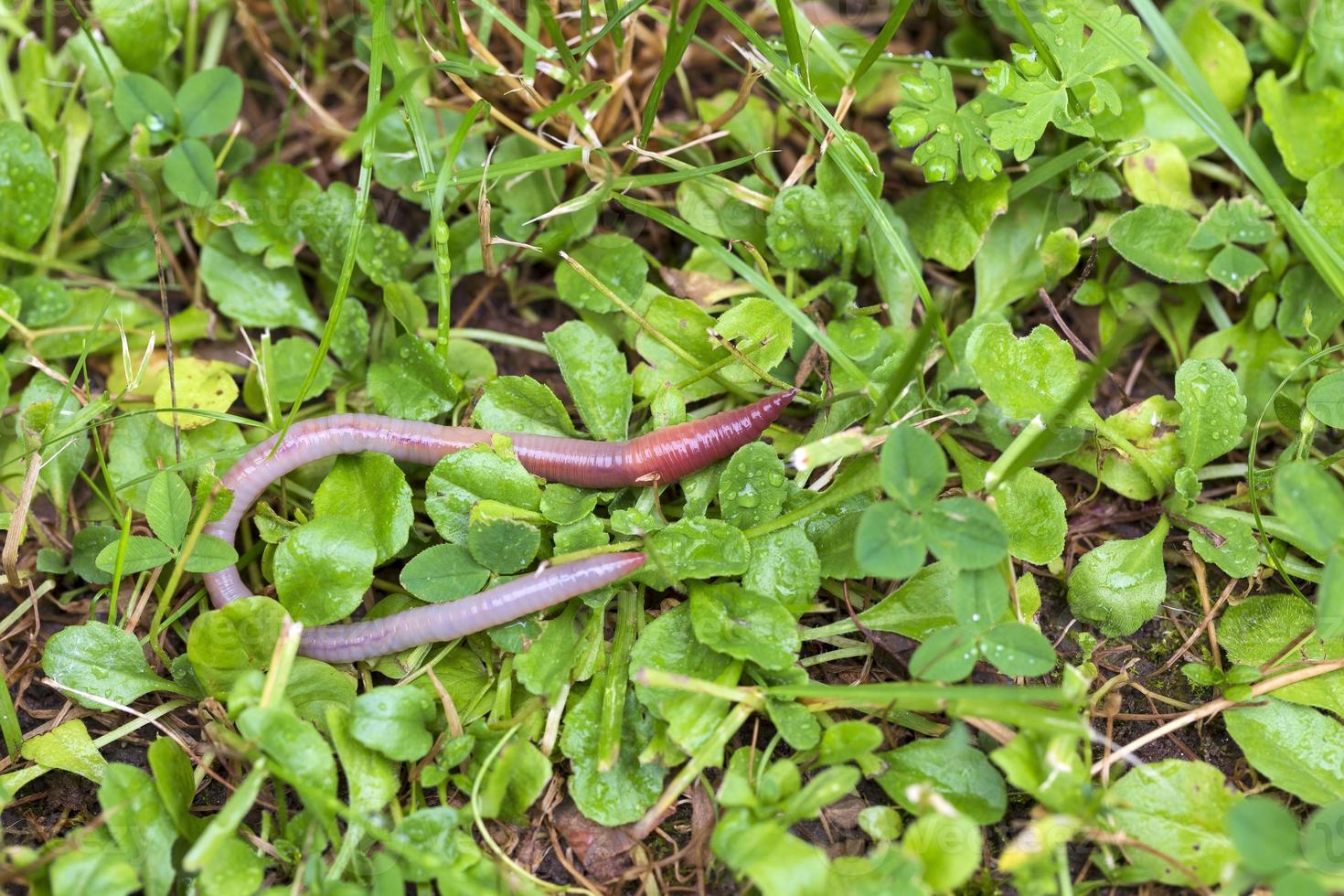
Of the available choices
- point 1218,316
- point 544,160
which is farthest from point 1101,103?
point 544,160

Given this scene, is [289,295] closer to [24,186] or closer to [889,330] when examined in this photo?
[24,186]

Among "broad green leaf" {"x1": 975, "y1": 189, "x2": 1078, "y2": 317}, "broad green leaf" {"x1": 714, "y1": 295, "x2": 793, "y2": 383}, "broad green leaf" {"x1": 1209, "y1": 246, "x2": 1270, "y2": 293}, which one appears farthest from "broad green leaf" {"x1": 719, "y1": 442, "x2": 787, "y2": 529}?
"broad green leaf" {"x1": 1209, "y1": 246, "x2": 1270, "y2": 293}

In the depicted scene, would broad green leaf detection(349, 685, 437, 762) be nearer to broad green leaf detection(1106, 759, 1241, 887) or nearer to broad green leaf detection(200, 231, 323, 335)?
broad green leaf detection(200, 231, 323, 335)

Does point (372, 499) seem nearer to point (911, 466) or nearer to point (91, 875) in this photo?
point (91, 875)

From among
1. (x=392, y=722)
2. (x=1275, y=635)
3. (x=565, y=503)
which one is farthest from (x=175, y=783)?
(x=1275, y=635)

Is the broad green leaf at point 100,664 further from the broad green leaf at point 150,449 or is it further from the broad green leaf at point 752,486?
the broad green leaf at point 752,486

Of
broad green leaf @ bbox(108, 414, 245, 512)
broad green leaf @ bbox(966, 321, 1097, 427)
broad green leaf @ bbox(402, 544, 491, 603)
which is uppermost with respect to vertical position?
broad green leaf @ bbox(966, 321, 1097, 427)
